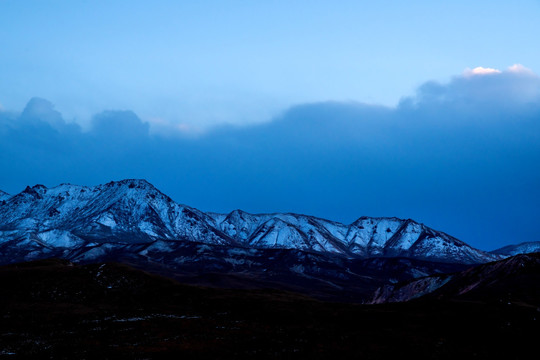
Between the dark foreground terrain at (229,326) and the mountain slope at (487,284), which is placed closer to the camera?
the dark foreground terrain at (229,326)

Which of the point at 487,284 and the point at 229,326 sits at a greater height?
the point at 487,284

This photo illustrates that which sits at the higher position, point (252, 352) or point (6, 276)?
point (6, 276)

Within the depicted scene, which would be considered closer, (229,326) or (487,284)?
(229,326)

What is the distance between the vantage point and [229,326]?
51.0m

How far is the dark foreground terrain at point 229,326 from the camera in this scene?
36062 millimetres

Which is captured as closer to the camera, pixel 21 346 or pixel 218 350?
pixel 218 350

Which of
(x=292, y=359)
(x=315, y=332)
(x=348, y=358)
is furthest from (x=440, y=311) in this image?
(x=292, y=359)

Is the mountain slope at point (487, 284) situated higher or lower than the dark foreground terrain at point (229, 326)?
higher

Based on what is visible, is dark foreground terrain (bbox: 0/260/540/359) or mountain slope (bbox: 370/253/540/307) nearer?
dark foreground terrain (bbox: 0/260/540/359)

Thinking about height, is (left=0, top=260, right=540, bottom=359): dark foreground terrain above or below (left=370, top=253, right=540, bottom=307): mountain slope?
below

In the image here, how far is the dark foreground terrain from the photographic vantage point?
118ft

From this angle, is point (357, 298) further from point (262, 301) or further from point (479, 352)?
point (479, 352)

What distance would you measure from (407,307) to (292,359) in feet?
113

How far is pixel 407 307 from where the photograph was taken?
6141 centimetres
